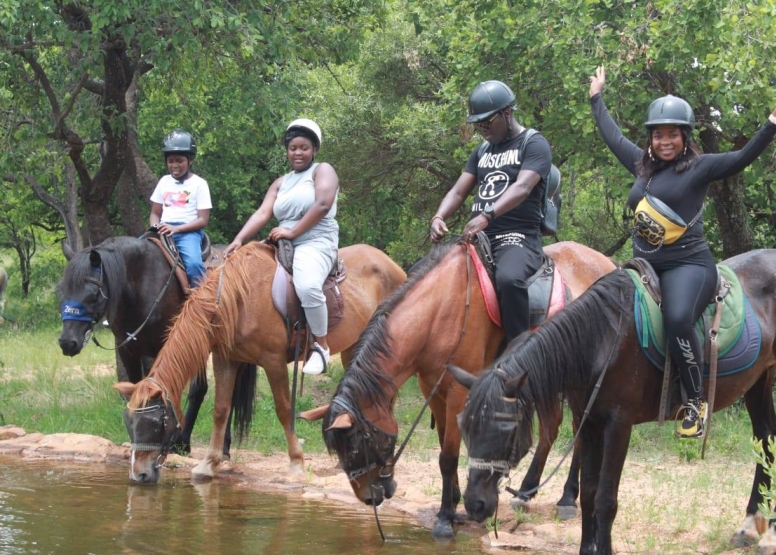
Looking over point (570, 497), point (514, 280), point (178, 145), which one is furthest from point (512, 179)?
point (178, 145)

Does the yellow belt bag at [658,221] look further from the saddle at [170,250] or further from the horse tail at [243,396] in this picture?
the saddle at [170,250]

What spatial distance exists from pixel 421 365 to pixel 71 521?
8.89 feet

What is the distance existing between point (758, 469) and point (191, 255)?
557 centimetres

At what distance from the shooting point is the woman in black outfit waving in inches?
212

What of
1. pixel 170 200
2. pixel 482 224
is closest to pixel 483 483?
pixel 482 224

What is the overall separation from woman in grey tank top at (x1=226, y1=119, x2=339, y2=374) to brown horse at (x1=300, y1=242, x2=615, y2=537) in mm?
1771

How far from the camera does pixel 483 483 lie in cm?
520

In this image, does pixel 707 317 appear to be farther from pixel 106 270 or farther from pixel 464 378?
pixel 106 270

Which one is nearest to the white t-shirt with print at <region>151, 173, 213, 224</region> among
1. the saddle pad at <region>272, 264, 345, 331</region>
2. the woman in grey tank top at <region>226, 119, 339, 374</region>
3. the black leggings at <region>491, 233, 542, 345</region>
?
the woman in grey tank top at <region>226, 119, 339, 374</region>

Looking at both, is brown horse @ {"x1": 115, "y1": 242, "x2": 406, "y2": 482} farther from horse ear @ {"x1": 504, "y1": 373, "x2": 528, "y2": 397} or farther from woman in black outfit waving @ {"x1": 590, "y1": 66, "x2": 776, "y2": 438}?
woman in black outfit waving @ {"x1": 590, "y1": 66, "x2": 776, "y2": 438}

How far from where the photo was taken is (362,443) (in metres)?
5.98

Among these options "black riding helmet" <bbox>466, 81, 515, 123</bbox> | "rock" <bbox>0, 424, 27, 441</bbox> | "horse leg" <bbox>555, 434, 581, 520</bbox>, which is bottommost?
"rock" <bbox>0, 424, 27, 441</bbox>

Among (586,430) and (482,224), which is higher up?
(482,224)

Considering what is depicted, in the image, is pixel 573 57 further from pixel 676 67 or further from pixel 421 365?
pixel 421 365
